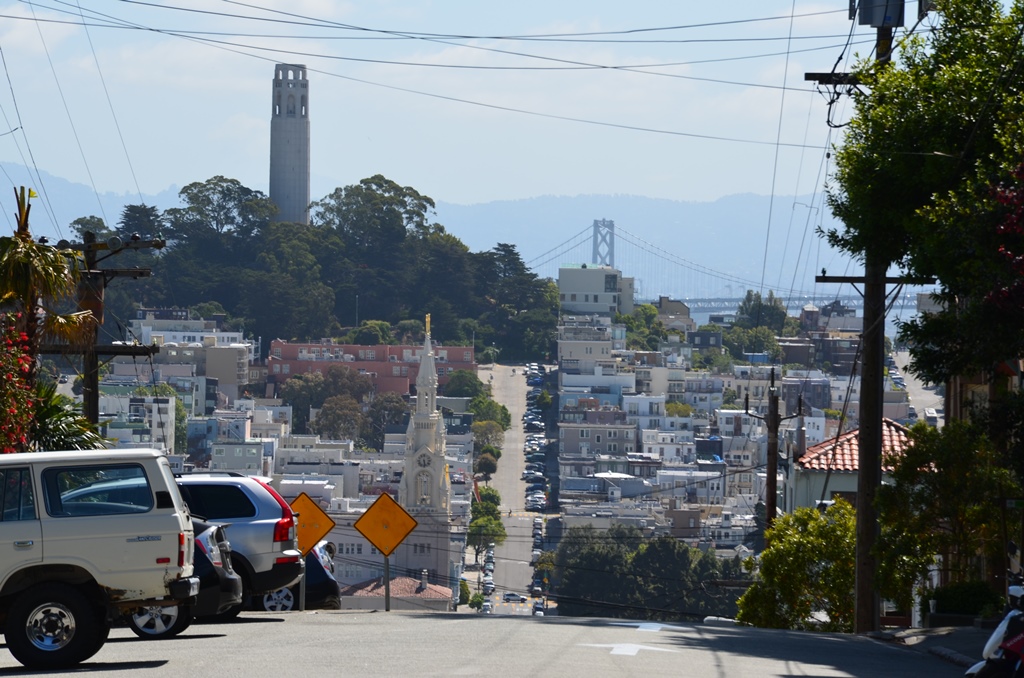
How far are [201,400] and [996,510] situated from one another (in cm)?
11169

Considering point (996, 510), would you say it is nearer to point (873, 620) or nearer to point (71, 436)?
point (873, 620)

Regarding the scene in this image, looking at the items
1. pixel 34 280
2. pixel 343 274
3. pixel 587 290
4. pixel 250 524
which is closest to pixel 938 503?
pixel 250 524

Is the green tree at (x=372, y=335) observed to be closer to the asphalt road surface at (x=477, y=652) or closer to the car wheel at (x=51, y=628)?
the asphalt road surface at (x=477, y=652)

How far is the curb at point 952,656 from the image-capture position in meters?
12.8

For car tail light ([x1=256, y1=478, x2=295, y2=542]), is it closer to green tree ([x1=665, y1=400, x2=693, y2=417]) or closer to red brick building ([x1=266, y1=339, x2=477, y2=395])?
red brick building ([x1=266, y1=339, x2=477, y2=395])

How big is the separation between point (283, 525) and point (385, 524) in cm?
321

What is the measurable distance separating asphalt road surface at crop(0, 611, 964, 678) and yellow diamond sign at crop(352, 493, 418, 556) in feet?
6.75

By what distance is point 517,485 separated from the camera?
362 ft

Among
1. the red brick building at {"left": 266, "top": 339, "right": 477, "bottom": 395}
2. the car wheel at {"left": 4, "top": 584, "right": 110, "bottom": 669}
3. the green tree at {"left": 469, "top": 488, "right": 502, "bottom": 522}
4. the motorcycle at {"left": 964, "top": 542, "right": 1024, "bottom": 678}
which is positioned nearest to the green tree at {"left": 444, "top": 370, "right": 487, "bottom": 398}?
the red brick building at {"left": 266, "top": 339, "right": 477, "bottom": 395}

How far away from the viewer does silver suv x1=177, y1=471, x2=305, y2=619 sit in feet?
46.7

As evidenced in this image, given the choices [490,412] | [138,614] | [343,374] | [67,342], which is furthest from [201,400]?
[138,614]

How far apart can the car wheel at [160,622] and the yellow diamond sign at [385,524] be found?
4.97 m

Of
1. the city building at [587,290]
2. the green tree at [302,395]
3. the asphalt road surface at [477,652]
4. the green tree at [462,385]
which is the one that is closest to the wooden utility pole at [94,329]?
the asphalt road surface at [477,652]

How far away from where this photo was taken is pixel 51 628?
33.2 ft
